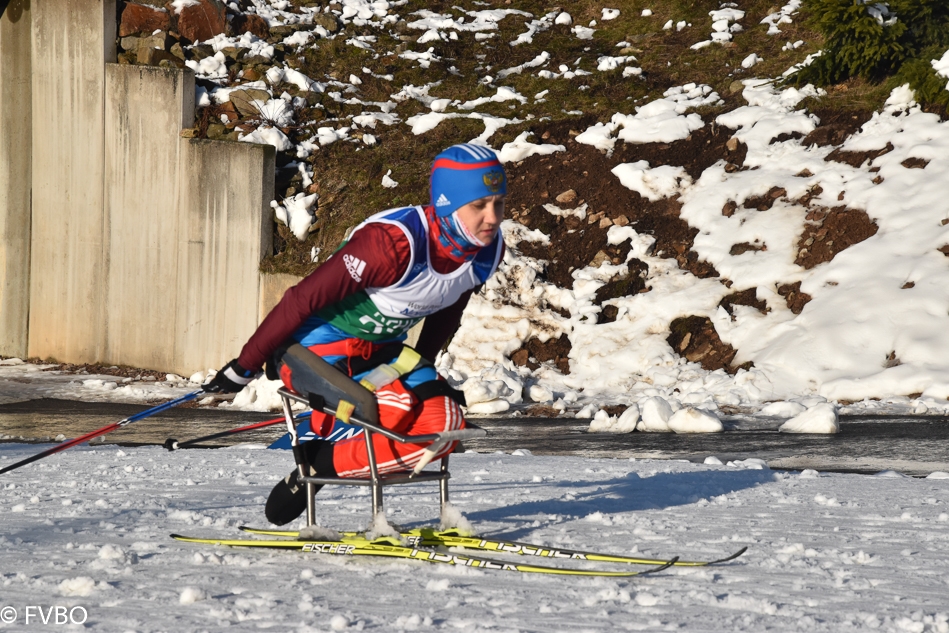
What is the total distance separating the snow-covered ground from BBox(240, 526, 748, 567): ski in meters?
0.10

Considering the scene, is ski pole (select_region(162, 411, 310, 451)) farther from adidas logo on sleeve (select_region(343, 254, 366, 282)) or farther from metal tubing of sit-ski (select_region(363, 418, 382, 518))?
adidas logo on sleeve (select_region(343, 254, 366, 282))

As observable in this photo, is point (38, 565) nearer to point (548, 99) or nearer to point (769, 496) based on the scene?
point (769, 496)

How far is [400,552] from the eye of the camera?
4242 mm

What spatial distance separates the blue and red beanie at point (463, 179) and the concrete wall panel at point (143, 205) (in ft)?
49.2

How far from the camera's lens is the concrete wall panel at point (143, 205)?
1856cm

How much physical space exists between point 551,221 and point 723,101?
Result: 14.4 ft

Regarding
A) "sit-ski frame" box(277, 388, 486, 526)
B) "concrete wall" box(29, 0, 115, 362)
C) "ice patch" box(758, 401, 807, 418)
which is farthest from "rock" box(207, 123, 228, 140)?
"sit-ski frame" box(277, 388, 486, 526)

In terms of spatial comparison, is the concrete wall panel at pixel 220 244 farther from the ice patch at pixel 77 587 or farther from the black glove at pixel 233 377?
the ice patch at pixel 77 587

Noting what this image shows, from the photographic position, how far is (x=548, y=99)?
20.4 m

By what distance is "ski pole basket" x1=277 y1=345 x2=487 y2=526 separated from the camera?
4.20m

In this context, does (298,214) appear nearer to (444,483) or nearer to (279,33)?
(279,33)

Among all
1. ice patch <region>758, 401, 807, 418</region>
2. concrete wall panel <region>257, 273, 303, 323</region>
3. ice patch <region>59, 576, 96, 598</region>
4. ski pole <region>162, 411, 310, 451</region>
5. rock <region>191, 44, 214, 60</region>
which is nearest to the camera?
ice patch <region>59, 576, 96, 598</region>

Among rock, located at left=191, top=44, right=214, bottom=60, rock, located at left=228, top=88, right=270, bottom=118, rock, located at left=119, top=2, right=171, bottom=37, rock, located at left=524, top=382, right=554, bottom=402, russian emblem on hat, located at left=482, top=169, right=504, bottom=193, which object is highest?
rock, located at left=119, top=2, right=171, bottom=37

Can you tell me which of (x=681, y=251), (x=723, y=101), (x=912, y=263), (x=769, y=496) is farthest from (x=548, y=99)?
(x=769, y=496)
